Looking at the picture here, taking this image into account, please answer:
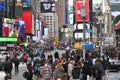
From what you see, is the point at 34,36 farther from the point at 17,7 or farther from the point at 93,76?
the point at 93,76

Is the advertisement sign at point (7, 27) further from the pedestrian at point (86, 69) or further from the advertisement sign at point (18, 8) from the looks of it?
the pedestrian at point (86, 69)

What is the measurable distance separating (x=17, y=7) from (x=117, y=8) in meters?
48.0

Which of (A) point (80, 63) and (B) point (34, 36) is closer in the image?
(A) point (80, 63)

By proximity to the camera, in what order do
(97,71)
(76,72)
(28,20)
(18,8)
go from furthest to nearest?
(28,20), (18,8), (76,72), (97,71)

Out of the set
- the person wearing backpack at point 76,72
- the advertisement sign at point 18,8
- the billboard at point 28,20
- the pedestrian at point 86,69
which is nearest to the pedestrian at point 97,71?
the pedestrian at point 86,69

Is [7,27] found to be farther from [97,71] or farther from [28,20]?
[97,71]

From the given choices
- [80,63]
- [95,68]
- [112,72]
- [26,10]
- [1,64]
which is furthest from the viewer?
[26,10]

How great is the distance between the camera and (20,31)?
12150cm

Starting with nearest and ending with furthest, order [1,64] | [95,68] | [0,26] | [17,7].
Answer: [95,68] → [1,64] → [0,26] → [17,7]

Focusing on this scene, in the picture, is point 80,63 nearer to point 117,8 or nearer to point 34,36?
point 117,8

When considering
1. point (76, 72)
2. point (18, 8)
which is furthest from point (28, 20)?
point (76, 72)

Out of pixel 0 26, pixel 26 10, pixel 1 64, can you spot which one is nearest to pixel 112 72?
pixel 1 64

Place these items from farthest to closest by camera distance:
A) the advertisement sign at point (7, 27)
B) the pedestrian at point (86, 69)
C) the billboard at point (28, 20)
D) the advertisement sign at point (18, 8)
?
the billboard at point (28, 20)
the advertisement sign at point (18, 8)
the advertisement sign at point (7, 27)
the pedestrian at point (86, 69)

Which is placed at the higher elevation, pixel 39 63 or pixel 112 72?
pixel 39 63
